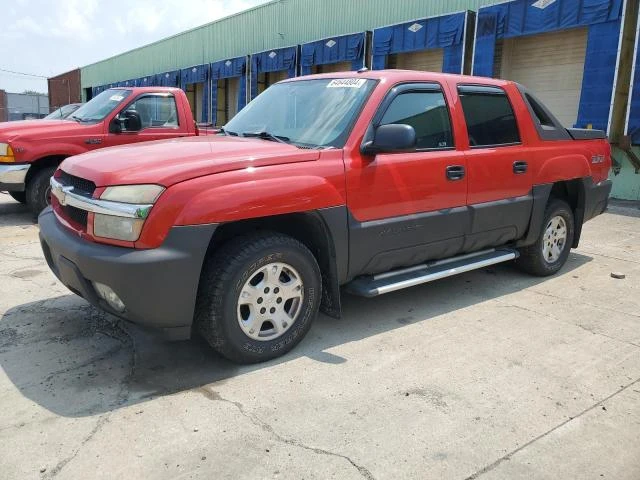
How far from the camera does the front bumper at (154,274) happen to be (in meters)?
2.85

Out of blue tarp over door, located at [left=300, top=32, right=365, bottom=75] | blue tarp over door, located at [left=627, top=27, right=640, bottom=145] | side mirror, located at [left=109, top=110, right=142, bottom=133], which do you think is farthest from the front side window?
blue tarp over door, located at [left=300, top=32, right=365, bottom=75]

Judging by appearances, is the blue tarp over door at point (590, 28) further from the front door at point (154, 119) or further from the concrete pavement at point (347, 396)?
the front door at point (154, 119)

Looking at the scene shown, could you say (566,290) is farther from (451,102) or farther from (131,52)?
(131,52)

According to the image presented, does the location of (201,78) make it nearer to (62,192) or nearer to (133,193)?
(62,192)

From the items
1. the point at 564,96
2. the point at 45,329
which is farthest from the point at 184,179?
the point at 564,96

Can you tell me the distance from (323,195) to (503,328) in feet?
5.91

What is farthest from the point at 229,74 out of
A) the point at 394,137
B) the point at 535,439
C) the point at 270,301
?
the point at 535,439

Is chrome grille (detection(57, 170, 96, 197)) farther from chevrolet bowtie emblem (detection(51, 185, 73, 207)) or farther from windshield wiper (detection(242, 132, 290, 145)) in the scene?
windshield wiper (detection(242, 132, 290, 145))

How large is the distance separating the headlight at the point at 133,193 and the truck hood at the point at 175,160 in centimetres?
3

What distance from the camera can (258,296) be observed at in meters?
3.28

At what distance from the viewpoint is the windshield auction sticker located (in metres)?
3.95

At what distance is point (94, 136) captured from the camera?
24.8 feet

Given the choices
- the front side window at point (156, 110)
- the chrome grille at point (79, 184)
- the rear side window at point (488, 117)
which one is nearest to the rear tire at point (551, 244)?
the rear side window at point (488, 117)

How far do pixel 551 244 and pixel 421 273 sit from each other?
1.97 metres
